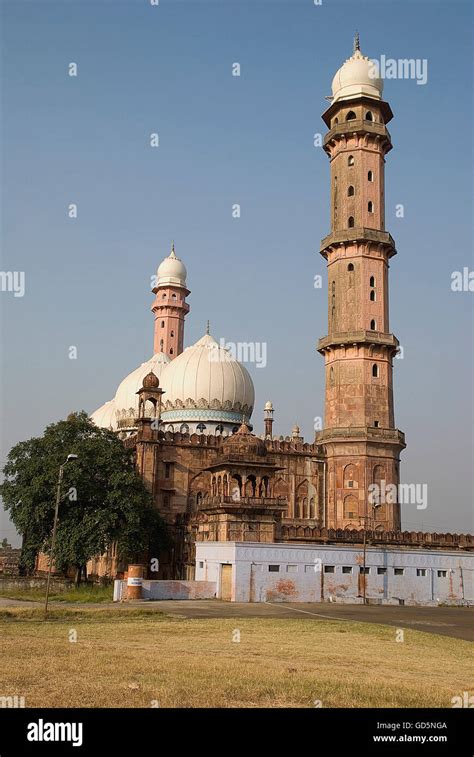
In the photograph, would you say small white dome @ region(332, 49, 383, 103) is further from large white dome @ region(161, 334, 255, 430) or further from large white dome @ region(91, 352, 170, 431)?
large white dome @ region(91, 352, 170, 431)

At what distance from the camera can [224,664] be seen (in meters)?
15.2

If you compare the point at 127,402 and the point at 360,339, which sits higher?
the point at 360,339

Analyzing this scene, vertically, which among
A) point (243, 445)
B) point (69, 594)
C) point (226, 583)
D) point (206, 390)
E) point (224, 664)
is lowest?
point (69, 594)

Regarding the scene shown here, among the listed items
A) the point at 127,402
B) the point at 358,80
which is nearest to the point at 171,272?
the point at 127,402

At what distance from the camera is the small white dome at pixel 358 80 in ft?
173

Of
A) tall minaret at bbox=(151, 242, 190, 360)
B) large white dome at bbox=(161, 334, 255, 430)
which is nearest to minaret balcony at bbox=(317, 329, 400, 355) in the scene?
large white dome at bbox=(161, 334, 255, 430)

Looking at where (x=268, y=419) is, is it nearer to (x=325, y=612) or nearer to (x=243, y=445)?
(x=243, y=445)

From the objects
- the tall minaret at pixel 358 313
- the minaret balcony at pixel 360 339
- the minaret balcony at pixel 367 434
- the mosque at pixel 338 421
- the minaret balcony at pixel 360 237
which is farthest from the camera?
the minaret balcony at pixel 360 237

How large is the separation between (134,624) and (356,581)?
761 inches

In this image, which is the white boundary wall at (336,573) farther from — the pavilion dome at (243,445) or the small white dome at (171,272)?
the small white dome at (171,272)

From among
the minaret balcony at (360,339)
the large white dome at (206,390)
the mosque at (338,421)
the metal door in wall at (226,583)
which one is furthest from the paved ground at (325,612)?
the large white dome at (206,390)

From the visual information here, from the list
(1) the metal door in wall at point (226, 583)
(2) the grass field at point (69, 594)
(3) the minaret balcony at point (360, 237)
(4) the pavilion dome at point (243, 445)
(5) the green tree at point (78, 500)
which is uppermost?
(3) the minaret balcony at point (360, 237)

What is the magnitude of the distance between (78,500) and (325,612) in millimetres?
15644

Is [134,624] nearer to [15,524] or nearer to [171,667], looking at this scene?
[171,667]
